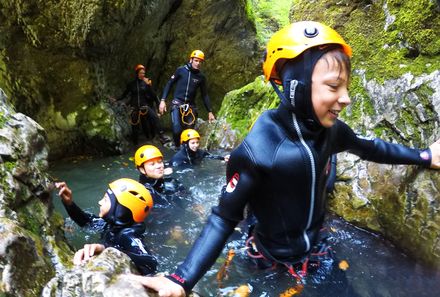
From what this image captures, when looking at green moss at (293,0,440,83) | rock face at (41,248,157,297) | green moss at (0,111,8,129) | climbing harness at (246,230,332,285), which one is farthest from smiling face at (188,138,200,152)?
rock face at (41,248,157,297)

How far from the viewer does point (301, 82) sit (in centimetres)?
225

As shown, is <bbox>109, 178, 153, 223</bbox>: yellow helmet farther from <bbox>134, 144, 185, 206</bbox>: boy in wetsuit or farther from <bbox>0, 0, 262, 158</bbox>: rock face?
Answer: <bbox>0, 0, 262, 158</bbox>: rock face

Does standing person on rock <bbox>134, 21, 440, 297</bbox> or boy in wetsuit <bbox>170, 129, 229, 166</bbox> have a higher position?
standing person on rock <bbox>134, 21, 440, 297</bbox>

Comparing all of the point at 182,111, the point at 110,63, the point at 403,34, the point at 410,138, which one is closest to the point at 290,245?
the point at 410,138

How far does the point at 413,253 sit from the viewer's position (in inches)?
142

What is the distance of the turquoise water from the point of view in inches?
121

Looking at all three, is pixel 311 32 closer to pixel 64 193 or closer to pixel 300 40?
pixel 300 40

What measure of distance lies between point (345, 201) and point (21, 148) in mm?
3411

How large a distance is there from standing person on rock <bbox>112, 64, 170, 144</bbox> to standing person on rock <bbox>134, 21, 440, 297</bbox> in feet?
30.1

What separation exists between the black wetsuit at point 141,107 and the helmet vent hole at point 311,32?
958 cm

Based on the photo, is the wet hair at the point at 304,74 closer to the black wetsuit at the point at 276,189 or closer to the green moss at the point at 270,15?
the black wetsuit at the point at 276,189

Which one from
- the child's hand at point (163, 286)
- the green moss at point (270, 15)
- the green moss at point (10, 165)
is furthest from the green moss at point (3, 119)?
the green moss at point (270, 15)

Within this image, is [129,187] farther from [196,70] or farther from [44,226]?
[196,70]

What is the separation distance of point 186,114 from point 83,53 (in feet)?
9.85
